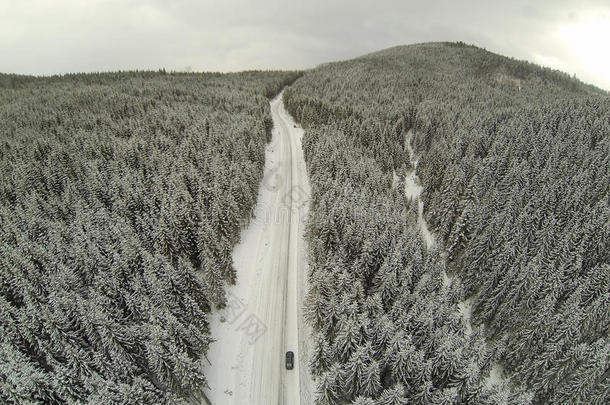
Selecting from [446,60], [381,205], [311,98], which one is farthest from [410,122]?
[446,60]

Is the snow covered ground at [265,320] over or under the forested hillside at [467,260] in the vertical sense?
under

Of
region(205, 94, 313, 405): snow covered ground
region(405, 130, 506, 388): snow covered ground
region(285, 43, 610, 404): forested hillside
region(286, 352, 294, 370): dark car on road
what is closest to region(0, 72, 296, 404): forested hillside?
region(205, 94, 313, 405): snow covered ground

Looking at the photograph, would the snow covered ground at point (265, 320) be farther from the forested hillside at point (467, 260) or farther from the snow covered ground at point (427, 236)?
the snow covered ground at point (427, 236)

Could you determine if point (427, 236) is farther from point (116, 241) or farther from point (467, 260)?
point (116, 241)

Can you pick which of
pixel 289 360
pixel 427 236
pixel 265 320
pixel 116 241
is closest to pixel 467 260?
pixel 427 236

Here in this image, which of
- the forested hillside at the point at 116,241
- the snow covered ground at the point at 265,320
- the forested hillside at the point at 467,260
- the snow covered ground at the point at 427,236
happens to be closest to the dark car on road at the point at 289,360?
the snow covered ground at the point at 265,320
